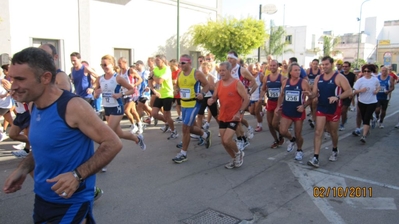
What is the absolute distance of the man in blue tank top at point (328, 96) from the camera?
6.16 m

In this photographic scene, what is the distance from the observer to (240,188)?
16.5ft

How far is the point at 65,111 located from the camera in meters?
2.05

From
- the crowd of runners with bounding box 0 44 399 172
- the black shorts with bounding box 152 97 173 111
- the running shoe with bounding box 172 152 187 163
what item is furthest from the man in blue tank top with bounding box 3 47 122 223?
the black shorts with bounding box 152 97 173 111

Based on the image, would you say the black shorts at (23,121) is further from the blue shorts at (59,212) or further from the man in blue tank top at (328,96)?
the man in blue tank top at (328,96)

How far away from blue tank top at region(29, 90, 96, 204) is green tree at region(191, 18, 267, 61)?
1820 cm

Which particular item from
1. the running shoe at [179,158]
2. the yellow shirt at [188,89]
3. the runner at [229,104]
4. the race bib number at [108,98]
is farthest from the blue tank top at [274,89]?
the race bib number at [108,98]

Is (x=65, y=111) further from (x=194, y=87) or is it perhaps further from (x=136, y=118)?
(x=136, y=118)

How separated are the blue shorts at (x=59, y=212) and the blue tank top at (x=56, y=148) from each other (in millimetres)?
33

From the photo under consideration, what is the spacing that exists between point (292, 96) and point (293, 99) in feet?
0.21

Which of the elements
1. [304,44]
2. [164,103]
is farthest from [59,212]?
[304,44]

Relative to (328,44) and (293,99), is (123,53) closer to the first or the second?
(293,99)

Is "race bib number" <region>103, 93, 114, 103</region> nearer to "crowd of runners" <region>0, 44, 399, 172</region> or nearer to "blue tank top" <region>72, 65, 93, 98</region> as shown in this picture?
"crowd of runners" <region>0, 44, 399, 172</region>

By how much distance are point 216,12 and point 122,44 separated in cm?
840

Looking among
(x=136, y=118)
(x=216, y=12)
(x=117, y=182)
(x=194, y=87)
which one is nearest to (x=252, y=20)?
(x=216, y=12)
